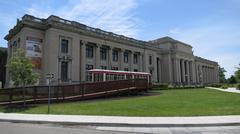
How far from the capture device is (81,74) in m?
44.2

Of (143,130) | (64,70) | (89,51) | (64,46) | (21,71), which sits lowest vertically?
(143,130)

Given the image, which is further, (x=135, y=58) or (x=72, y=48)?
(x=135, y=58)

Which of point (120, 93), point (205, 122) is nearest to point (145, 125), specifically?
point (205, 122)

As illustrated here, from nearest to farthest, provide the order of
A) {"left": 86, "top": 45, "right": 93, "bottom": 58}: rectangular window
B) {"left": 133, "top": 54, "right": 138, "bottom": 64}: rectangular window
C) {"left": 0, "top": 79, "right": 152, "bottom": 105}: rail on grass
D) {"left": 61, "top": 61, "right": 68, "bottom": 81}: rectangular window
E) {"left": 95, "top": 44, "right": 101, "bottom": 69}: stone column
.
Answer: {"left": 0, "top": 79, "right": 152, "bottom": 105}: rail on grass
{"left": 61, "top": 61, "right": 68, "bottom": 81}: rectangular window
{"left": 86, "top": 45, "right": 93, "bottom": 58}: rectangular window
{"left": 95, "top": 44, "right": 101, "bottom": 69}: stone column
{"left": 133, "top": 54, "right": 138, "bottom": 64}: rectangular window

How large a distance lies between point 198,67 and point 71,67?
A: 2897 inches

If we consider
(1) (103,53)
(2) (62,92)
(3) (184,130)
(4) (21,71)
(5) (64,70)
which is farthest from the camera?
(1) (103,53)

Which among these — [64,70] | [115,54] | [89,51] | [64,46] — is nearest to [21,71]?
[64,70]

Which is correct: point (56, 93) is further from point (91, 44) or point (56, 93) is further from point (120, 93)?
point (91, 44)

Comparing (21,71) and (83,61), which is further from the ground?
(83,61)

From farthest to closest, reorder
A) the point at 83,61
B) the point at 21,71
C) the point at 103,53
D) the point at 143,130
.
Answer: the point at 103,53 → the point at 83,61 → the point at 21,71 → the point at 143,130

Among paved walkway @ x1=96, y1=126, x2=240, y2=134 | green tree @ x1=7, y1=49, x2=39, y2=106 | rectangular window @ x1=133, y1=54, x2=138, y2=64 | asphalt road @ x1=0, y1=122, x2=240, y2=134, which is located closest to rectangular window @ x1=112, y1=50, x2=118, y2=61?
rectangular window @ x1=133, y1=54, x2=138, y2=64

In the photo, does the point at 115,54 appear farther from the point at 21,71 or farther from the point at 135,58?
the point at 21,71

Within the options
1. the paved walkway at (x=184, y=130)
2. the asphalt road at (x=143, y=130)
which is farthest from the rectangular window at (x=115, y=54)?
the paved walkway at (x=184, y=130)

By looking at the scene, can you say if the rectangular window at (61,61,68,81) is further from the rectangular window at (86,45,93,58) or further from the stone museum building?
the rectangular window at (86,45,93,58)
